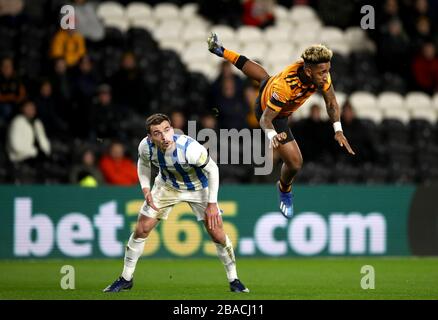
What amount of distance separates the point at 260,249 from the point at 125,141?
119 inches

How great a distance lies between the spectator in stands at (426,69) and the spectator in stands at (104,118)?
6.45 m

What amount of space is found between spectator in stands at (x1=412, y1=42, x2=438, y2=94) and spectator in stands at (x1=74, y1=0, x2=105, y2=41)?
20.8 feet

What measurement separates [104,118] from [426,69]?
6.95 meters

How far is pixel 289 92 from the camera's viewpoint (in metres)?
12.0

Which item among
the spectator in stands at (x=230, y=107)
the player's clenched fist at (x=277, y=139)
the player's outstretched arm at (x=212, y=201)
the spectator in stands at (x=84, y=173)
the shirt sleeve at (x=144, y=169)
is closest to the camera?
the player's clenched fist at (x=277, y=139)

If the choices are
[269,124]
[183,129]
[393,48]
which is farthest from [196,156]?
[393,48]

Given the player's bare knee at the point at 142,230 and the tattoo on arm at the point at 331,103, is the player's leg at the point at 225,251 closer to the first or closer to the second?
the player's bare knee at the point at 142,230

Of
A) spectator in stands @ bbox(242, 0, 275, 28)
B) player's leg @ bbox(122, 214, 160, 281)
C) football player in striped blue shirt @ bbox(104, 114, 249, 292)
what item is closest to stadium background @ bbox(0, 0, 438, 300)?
spectator in stands @ bbox(242, 0, 275, 28)

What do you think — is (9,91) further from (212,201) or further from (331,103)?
(331,103)

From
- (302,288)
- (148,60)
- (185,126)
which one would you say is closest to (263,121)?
(302,288)

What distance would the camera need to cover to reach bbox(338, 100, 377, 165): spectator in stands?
1814 centimetres

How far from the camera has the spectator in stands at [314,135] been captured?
709 inches

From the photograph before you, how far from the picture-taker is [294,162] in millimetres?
12734

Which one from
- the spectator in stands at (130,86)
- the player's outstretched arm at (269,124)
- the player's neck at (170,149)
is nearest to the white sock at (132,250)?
the player's neck at (170,149)
